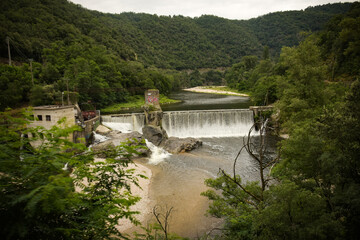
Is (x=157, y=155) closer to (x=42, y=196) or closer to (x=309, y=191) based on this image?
(x=309, y=191)

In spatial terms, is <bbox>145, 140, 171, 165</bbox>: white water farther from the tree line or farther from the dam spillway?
the tree line

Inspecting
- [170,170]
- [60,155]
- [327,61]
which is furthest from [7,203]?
[327,61]

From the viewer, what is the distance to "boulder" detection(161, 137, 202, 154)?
2123 cm

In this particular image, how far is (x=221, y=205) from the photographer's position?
8.15 m

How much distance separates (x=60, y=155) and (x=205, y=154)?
59.2 feet

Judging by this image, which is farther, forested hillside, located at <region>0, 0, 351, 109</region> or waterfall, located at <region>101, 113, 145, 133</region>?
forested hillside, located at <region>0, 0, 351, 109</region>

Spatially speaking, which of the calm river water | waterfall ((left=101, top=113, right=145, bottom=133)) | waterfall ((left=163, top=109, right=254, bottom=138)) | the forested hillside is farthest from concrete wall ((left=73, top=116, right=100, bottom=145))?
waterfall ((left=163, top=109, right=254, bottom=138))

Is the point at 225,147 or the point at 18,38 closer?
the point at 225,147

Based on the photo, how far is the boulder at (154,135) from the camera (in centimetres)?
2300

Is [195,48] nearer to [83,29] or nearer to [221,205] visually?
[83,29]

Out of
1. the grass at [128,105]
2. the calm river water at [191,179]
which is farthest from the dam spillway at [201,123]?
the grass at [128,105]

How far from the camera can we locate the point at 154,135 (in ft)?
76.5

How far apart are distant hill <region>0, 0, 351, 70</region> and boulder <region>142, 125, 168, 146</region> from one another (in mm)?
35409

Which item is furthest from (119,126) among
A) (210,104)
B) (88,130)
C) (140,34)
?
(140,34)
